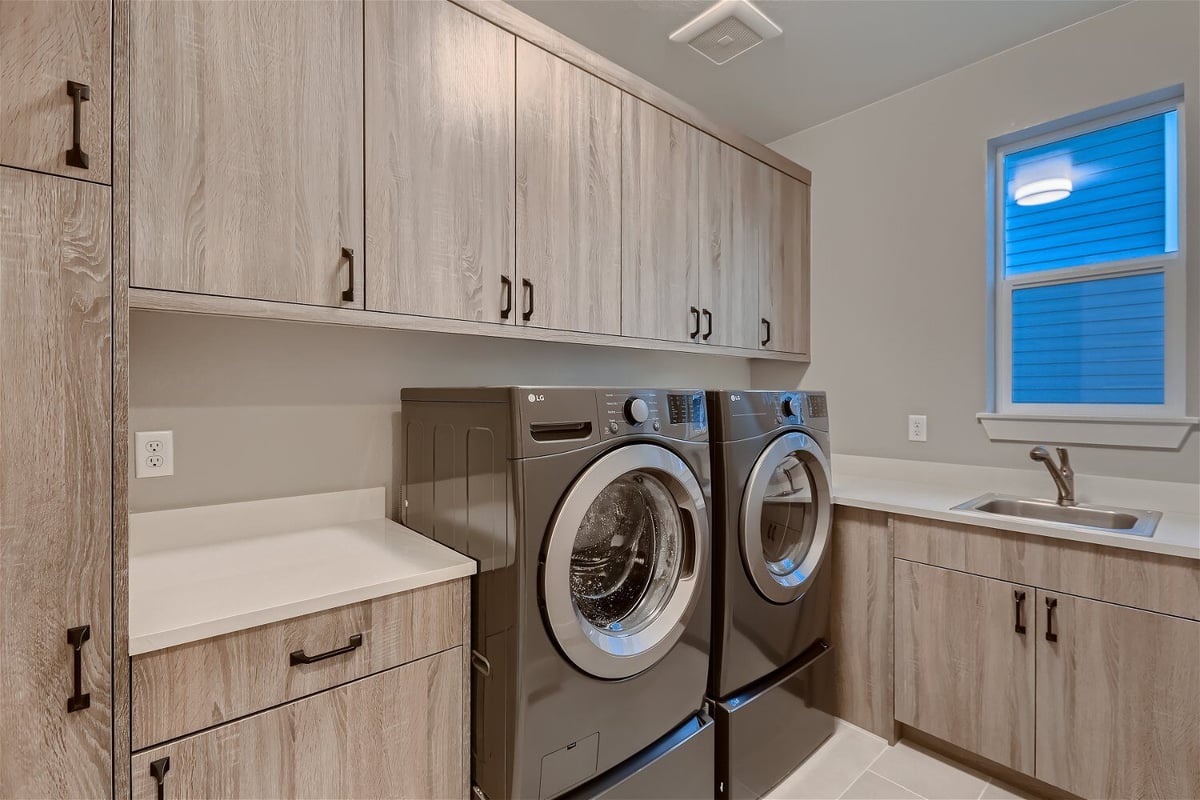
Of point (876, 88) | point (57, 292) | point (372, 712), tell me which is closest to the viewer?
point (57, 292)

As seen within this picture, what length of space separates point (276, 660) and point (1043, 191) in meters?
2.90

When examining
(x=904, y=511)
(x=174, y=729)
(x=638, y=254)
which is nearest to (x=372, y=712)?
(x=174, y=729)

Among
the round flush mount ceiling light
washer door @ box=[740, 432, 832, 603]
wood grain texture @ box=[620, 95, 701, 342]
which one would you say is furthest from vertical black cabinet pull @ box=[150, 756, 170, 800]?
the round flush mount ceiling light

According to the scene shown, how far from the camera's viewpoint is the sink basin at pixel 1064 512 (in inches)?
77.4

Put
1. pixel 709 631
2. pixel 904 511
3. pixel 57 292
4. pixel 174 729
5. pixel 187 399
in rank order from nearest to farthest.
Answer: pixel 57 292
pixel 174 729
pixel 187 399
pixel 709 631
pixel 904 511

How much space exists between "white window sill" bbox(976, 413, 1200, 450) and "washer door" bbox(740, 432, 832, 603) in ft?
2.60

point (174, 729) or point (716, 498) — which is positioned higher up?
point (716, 498)

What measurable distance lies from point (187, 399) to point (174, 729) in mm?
858

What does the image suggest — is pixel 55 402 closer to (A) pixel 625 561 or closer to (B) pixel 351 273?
(B) pixel 351 273

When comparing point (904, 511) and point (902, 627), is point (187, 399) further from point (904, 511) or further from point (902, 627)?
point (902, 627)

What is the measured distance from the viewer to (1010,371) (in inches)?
93.8

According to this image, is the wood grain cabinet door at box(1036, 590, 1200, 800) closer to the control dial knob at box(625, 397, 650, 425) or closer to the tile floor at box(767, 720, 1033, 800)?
the tile floor at box(767, 720, 1033, 800)

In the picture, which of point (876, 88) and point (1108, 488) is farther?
point (876, 88)

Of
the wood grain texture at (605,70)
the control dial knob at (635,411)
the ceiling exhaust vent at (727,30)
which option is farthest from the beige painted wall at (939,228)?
the control dial knob at (635,411)
